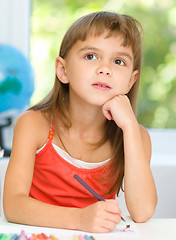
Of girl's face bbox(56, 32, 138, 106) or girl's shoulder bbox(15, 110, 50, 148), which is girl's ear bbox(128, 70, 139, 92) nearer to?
girl's face bbox(56, 32, 138, 106)

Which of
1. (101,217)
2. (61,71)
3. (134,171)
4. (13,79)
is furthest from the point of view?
(13,79)

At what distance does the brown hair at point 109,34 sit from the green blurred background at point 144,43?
2.83 ft

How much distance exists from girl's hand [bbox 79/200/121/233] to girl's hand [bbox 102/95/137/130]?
301mm

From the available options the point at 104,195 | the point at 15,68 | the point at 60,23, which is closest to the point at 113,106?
the point at 104,195

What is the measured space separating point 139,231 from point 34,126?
0.42 m

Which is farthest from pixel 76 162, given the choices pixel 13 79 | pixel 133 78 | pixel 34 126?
pixel 13 79

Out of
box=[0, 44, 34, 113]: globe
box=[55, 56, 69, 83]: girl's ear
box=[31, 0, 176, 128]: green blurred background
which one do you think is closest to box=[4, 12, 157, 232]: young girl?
box=[55, 56, 69, 83]: girl's ear

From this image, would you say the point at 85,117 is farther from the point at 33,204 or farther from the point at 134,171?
the point at 33,204

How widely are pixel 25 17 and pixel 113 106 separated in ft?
3.92

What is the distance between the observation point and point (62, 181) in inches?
48.0

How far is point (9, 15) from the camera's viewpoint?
212cm

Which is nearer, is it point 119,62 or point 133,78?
point 119,62

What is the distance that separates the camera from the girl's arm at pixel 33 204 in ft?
2.66

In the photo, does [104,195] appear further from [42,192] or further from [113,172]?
[42,192]
